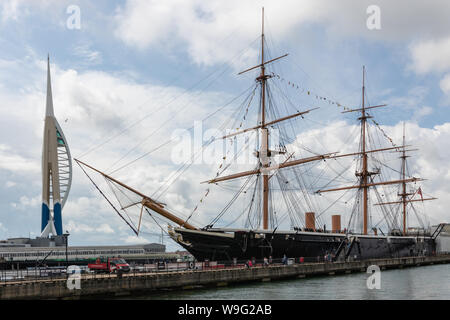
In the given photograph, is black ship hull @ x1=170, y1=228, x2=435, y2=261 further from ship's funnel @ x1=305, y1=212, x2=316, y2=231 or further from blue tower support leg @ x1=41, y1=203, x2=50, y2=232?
blue tower support leg @ x1=41, y1=203, x2=50, y2=232

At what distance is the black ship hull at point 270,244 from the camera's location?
140 ft

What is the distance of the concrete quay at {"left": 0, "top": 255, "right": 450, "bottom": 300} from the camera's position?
27203mm

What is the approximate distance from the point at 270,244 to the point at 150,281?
1585cm

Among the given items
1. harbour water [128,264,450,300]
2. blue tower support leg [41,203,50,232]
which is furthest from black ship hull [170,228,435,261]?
blue tower support leg [41,203,50,232]

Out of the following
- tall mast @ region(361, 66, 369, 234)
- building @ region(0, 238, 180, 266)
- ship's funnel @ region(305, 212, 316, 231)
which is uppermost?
tall mast @ region(361, 66, 369, 234)

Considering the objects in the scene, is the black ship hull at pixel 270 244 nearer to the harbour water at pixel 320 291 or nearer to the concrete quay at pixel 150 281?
the concrete quay at pixel 150 281

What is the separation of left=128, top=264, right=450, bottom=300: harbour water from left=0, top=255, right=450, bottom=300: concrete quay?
2.12 ft

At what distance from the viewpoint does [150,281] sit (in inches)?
1270

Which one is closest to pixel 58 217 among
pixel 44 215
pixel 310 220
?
pixel 44 215

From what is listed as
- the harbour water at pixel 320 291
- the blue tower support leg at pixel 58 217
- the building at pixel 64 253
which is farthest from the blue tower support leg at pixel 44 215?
the harbour water at pixel 320 291

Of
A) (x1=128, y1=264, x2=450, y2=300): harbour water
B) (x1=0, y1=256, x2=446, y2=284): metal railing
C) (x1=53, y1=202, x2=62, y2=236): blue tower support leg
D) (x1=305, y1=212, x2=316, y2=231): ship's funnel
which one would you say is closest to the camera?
(x1=128, y1=264, x2=450, y2=300): harbour water
